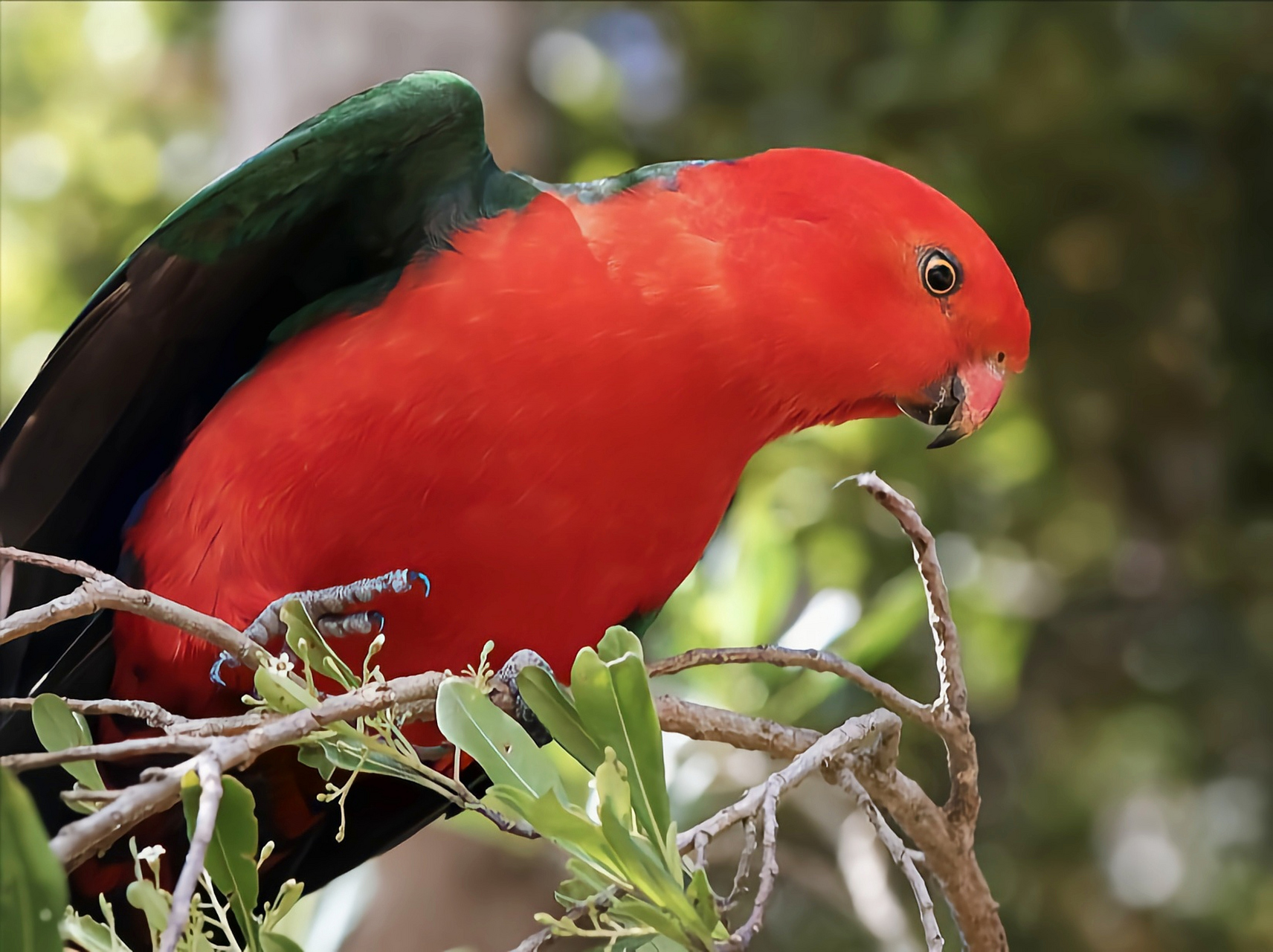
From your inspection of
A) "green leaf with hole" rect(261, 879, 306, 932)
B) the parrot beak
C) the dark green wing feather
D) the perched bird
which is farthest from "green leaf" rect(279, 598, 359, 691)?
the parrot beak

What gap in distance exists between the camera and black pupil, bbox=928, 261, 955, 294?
1.71m

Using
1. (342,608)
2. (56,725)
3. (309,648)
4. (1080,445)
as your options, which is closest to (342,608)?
(342,608)

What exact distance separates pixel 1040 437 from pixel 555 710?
251cm

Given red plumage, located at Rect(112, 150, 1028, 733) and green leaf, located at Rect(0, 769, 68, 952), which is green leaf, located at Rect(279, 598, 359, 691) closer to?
green leaf, located at Rect(0, 769, 68, 952)

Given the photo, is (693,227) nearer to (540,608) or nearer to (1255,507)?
(540,608)

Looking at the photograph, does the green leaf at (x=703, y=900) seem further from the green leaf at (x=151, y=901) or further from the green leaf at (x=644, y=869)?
the green leaf at (x=151, y=901)

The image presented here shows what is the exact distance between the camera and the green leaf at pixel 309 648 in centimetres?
103

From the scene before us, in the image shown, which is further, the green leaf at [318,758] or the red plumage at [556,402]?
the red plumage at [556,402]

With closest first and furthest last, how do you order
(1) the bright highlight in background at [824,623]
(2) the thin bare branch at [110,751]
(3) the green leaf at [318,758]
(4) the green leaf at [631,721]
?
(2) the thin bare branch at [110,751] < (4) the green leaf at [631,721] < (3) the green leaf at [318,758] < (1) the bright highlight in background at [824,623]

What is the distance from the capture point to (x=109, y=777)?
1.68m

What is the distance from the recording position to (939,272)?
1.71m

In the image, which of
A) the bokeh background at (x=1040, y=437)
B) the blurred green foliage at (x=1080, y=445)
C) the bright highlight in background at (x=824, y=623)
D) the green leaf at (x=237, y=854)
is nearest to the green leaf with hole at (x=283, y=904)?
the green leaf at (x=237, y=854)

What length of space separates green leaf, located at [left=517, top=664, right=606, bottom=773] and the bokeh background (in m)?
1.62

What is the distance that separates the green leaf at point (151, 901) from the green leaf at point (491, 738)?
22 cm
